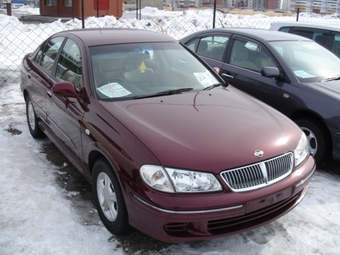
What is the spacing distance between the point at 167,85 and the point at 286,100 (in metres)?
1.78

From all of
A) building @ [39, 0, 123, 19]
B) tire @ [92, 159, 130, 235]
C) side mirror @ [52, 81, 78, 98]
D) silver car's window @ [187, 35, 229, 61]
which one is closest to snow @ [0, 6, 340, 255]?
tire @ [92, 159, 130, 235]

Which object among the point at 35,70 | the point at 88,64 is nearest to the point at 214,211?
the point at 88,64

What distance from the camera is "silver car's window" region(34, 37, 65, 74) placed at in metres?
4.44

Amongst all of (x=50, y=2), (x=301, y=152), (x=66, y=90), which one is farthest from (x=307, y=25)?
(x=50, y=2)

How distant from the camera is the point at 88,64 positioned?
359 cm

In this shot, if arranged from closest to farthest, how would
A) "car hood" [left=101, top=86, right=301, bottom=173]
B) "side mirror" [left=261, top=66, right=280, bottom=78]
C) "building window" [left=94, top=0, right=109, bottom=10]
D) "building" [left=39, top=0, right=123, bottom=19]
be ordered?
"car hood" [left=101, top=86, right=301, bottom=173] → "side mirror" [left=261, top=66, right=280, bottom=78] → "building" [left=39, top=0, right=123, bottom=19] → "building window" [left=94, top=0, right=109, bottom=10]

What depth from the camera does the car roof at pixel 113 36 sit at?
3926 mm

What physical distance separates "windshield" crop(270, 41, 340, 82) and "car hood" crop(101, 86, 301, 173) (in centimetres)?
158

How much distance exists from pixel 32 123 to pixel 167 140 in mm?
3029

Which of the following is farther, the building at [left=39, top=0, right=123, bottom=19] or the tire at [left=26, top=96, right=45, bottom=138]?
the building at [left=39, top=0, right=123, bottom=19]

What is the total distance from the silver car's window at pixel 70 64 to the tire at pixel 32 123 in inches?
43.6

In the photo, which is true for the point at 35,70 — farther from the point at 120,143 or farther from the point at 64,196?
the point at 120,143

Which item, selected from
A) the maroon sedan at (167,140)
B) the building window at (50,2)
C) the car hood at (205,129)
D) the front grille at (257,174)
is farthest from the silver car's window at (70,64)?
the building window at (50,2)

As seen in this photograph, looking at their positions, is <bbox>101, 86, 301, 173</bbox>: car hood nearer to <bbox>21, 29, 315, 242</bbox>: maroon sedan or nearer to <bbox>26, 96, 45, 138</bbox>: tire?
<bbox>21, 29, 315, 242</bbox>: maroon sedan
